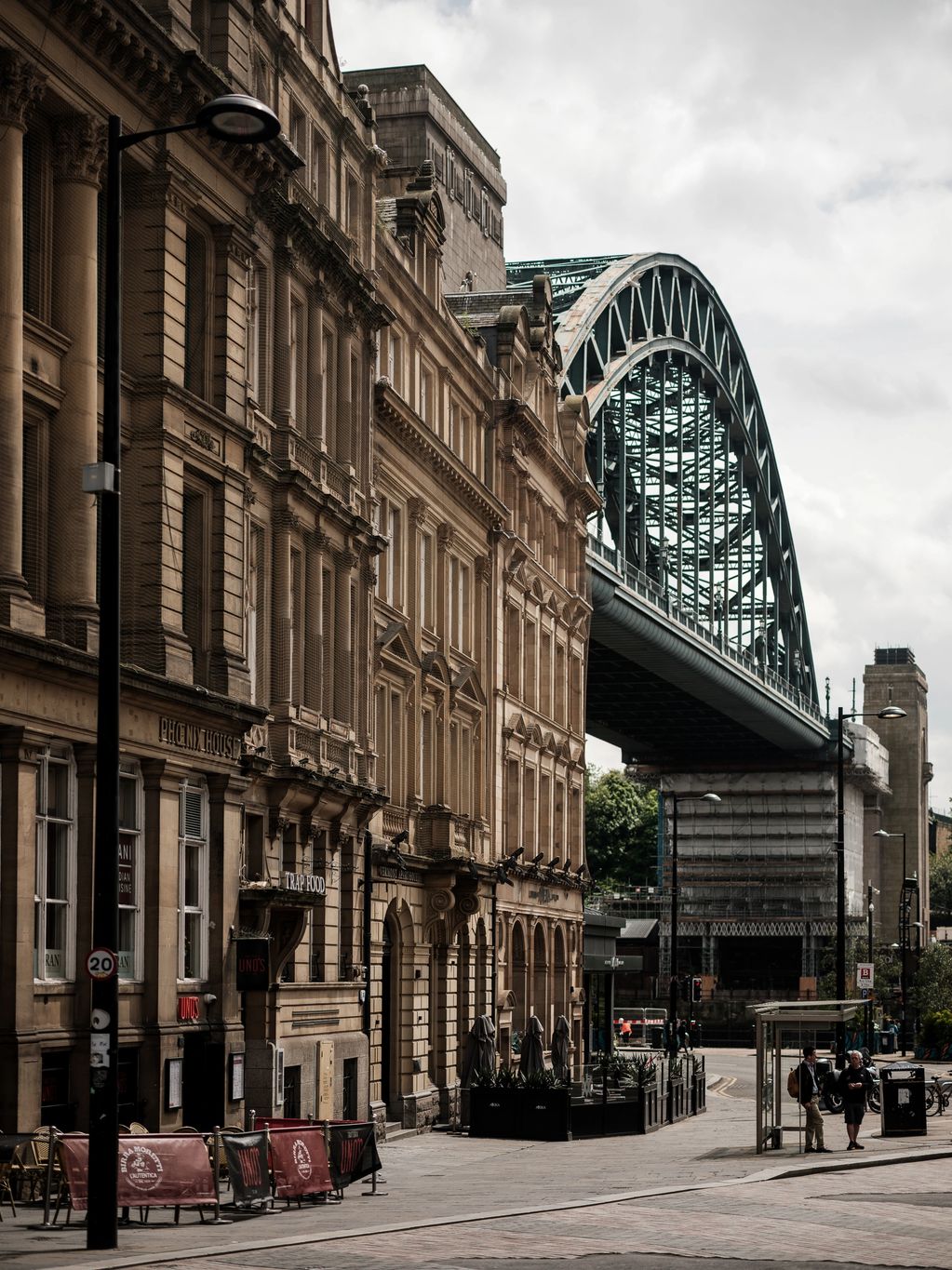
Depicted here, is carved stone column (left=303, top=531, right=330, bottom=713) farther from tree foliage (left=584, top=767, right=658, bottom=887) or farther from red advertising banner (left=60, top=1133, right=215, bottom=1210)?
tree foliage (left=584, top=767, right=658, bottom=887)

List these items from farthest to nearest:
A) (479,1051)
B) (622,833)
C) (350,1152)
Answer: (622,833) < (479,1051) < (350,1152)

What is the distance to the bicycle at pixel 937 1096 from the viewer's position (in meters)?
53.7

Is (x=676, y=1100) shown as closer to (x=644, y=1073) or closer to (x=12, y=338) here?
(x=644, y=1073)

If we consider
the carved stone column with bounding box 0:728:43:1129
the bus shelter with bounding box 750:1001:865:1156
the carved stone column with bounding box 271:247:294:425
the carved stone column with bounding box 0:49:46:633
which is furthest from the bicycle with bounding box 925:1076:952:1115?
the carved stone column with bounding box 0:49:46:633

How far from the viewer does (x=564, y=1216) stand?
1029 inches

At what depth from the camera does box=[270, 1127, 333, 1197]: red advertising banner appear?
27391mm

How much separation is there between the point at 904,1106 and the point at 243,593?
1726 cm

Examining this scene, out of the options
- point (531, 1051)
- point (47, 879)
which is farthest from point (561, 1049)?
point (47, 879)

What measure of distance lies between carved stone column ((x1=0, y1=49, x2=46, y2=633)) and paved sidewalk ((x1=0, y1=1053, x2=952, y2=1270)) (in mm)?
8472

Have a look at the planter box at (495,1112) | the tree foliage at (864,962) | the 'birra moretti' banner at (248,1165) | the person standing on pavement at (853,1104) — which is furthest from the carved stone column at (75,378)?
the tree foliage at (864,962)

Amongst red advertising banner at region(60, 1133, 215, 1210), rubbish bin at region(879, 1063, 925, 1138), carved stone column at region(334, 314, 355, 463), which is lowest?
rubbish bin at region(879, 1063, 925, 1138)

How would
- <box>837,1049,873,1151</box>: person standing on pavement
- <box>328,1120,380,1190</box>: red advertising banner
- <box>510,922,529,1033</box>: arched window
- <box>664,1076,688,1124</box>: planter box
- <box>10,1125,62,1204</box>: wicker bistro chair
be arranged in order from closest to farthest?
1. <box>10,1125,62,1204</box>: wicker bistro chair
2. <box>328,1120,380,1190</box>: red advertising banner
3. <box>837,1049,873,1151</box>: person standing on pavement
4. <box>664,1076,688,1124</box>: planter box
5. <box>510,922,529,1033</box>: arched window

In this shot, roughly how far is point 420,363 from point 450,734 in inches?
417

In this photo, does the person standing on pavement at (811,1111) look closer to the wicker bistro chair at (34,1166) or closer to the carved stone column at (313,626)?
the carved stone column at (313,626)
